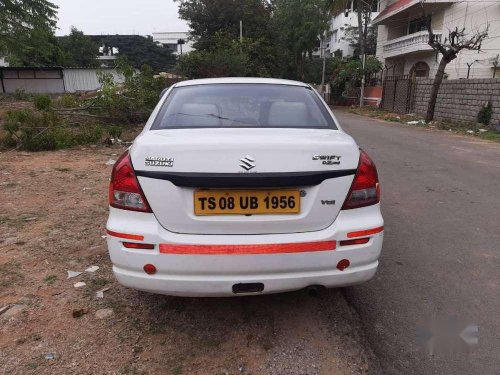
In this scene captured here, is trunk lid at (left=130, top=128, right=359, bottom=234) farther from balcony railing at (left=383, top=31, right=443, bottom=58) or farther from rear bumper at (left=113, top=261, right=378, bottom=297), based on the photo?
balcony railing at (left=383, top=31, right=443, bottom=58)

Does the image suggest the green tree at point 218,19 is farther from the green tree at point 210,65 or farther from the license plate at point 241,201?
the license plate at point 241,201

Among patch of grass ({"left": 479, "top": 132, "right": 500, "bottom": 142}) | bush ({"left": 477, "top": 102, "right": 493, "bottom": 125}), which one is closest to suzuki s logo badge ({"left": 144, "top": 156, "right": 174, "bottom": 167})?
patch of grass ({"left": 479, "top": 132, "right": 500, "bottom": 142})

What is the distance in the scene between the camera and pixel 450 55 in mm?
16312

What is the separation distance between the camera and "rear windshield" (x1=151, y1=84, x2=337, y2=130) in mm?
2949

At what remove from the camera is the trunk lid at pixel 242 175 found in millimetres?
2270

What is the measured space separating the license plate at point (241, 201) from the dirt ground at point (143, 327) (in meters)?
0.83

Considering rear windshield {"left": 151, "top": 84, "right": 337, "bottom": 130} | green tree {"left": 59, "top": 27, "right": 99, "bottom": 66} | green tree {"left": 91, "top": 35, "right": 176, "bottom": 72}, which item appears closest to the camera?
rear windshield {"left": 151, "top": 84, "right": 337, "bottom": 130}

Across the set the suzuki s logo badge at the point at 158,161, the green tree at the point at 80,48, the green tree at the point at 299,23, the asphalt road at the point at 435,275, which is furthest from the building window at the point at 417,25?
the green tree at the point at 80,48

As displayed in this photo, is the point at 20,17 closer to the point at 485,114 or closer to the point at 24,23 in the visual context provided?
the point at 24,23

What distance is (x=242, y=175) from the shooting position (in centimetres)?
226

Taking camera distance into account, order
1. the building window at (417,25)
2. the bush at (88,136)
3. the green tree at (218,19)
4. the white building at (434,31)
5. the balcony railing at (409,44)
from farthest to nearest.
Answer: the green tree at (218,19)
the building window at (417,25)
the balcony railing at (409,44)
the white building at (434,31)
the bush at (88,136)

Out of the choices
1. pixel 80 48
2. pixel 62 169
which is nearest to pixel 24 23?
pixel 62 169

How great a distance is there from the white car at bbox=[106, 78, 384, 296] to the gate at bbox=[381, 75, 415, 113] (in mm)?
20453

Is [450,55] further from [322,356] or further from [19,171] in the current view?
[322,356]
